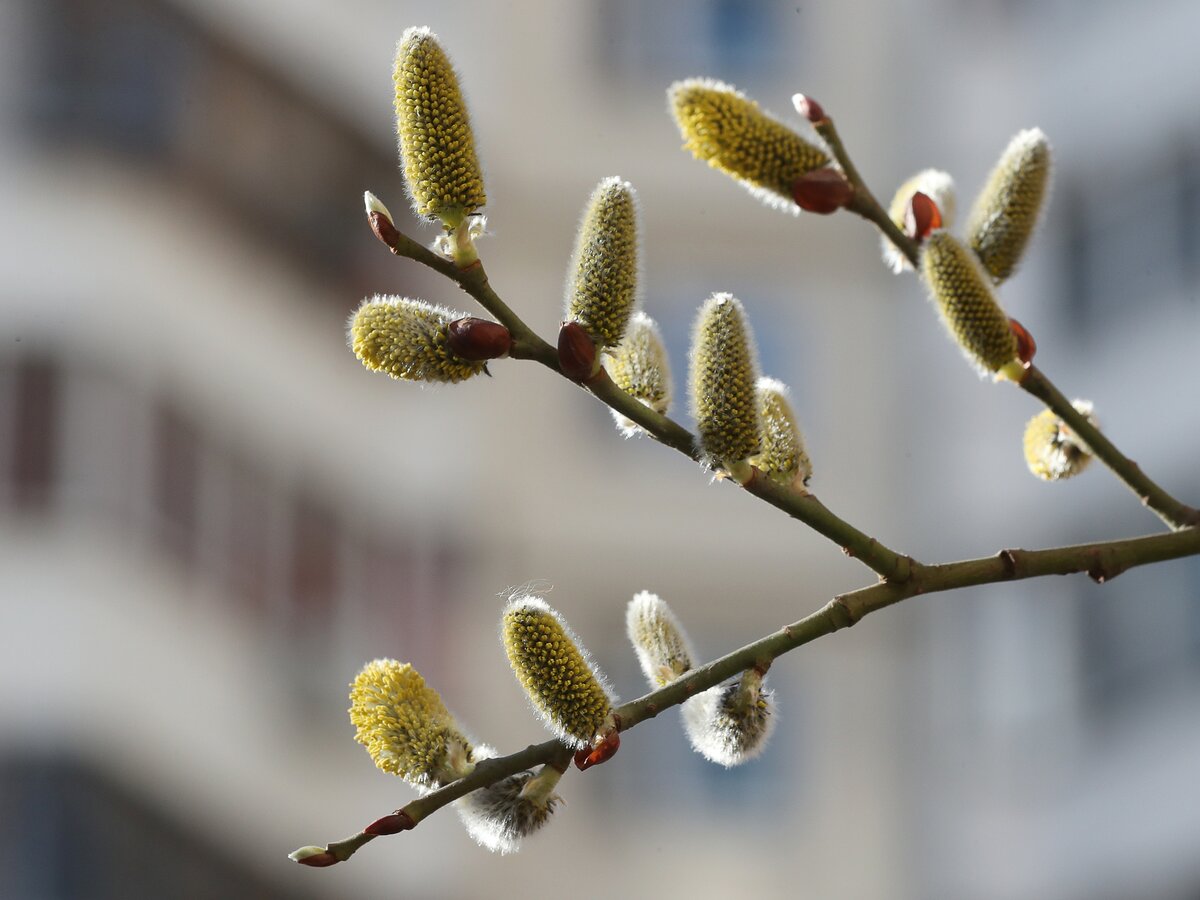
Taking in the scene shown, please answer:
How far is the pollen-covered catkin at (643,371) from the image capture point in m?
0.36

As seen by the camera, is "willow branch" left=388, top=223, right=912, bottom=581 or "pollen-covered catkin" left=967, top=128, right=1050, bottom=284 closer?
"willow branch" left=388, top=223, right=912, bottom=581

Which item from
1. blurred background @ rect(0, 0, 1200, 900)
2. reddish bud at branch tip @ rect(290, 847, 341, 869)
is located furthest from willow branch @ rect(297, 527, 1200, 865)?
blurred background @ rect(0, 0, 1200, 900)

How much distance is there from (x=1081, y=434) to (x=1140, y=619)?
7.87 feet

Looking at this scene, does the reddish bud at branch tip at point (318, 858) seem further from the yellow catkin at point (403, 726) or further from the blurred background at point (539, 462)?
the blurred background at point (539, 462)

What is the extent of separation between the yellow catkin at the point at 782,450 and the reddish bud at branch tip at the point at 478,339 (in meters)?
0.08

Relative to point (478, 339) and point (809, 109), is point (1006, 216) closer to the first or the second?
point (809, 109)

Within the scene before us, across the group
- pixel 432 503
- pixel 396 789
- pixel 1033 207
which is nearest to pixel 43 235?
pixel 432 503

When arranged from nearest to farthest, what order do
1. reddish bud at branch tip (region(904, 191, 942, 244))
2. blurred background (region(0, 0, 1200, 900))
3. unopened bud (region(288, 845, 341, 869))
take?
unopened bud (region(288, 845, 341, 869)), reddish bud at branch tip (region(904, 191, 942, 244)), blurred background (region(0, 0, 1200, 900))

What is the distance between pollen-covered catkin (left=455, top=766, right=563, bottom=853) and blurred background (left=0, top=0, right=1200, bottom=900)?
2020 millimetres

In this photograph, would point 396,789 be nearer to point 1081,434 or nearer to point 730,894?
point 730,894

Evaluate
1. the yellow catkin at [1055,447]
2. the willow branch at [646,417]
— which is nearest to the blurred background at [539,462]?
the yellow catkin at [1055,447]

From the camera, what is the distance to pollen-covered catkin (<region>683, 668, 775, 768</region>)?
0.36 m

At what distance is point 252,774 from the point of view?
9.14 feet

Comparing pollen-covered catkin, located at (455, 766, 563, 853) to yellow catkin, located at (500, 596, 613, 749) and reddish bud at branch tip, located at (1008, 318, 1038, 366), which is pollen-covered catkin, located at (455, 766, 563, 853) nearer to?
yellow catkin, located at (500, 596, 613, 749)
